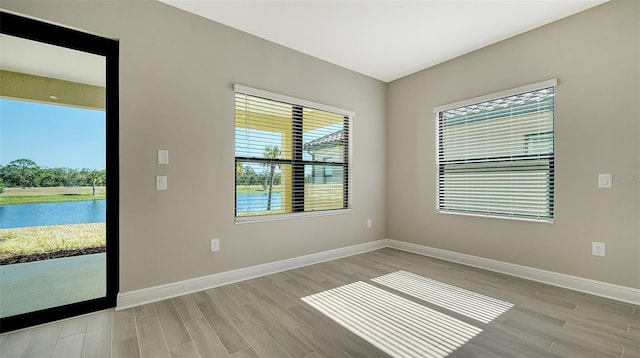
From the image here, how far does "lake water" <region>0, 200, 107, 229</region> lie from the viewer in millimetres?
2053

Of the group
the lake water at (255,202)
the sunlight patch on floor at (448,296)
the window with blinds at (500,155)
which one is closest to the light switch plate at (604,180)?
the window with blinds at (500,155)

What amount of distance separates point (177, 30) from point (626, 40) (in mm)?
4167

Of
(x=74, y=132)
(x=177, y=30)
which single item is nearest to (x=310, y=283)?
(x=74, y=132)

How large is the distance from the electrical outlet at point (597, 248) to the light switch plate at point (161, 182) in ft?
13.6

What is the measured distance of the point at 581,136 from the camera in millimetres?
2672

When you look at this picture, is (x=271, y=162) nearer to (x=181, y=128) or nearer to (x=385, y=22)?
(x=181, y=128)

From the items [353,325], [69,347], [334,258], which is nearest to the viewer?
[69,347]

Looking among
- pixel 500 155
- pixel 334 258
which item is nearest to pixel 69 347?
pixel 334 258

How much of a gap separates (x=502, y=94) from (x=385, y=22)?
1661mm

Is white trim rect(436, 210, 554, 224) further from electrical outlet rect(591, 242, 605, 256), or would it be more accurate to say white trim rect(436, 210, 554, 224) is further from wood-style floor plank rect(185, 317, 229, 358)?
wood-style floor plank rect(185, 317, 229, 358)

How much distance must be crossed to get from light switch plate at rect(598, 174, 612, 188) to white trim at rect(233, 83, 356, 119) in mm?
2821

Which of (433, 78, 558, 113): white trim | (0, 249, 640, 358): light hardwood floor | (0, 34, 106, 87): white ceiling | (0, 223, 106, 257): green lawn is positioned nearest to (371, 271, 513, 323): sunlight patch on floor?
(0, 249, 640, 358): light hardwood floor

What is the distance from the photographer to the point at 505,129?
3264mm

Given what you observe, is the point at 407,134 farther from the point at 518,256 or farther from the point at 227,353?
the point at 227,353
